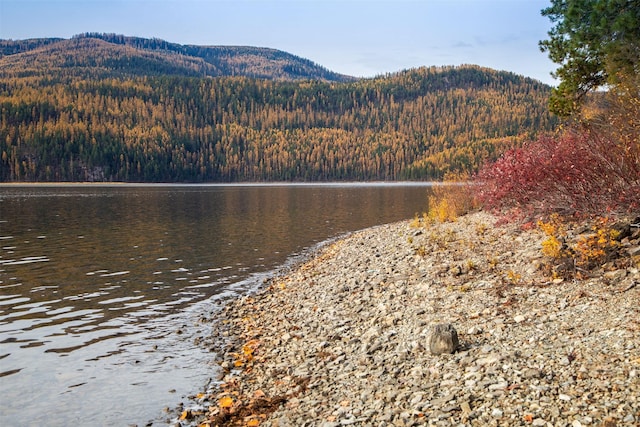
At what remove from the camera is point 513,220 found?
838 inches

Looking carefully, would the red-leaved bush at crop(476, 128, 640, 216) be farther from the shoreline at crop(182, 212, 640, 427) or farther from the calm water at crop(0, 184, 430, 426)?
the calm water at crop(0, 184, 430, 426)

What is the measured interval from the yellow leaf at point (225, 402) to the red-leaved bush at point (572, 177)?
12476 mm

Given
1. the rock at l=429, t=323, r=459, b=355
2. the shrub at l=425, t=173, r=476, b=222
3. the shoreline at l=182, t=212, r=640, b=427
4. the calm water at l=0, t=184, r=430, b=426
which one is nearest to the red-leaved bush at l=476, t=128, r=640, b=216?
the shoreline at l=182, t=212, r=640, b=427

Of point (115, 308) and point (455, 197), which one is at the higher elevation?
point (455, 197)

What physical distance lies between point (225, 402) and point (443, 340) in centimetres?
476

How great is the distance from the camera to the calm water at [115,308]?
10.9 m

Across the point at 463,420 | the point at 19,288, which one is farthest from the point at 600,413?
the point at 19,288

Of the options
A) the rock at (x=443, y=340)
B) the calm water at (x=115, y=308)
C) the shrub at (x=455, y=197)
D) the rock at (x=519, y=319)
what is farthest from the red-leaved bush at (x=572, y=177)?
the calm water at (x=115, y=308)

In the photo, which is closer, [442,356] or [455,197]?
[442,356]

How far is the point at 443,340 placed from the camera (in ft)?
33.7

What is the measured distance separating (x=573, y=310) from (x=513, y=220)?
10563 millimetres

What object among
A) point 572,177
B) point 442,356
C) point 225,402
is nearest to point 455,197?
point 572,177

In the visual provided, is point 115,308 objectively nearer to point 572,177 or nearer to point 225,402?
point 225,402

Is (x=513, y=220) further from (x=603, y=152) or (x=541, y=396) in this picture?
(x=541, y=396)
